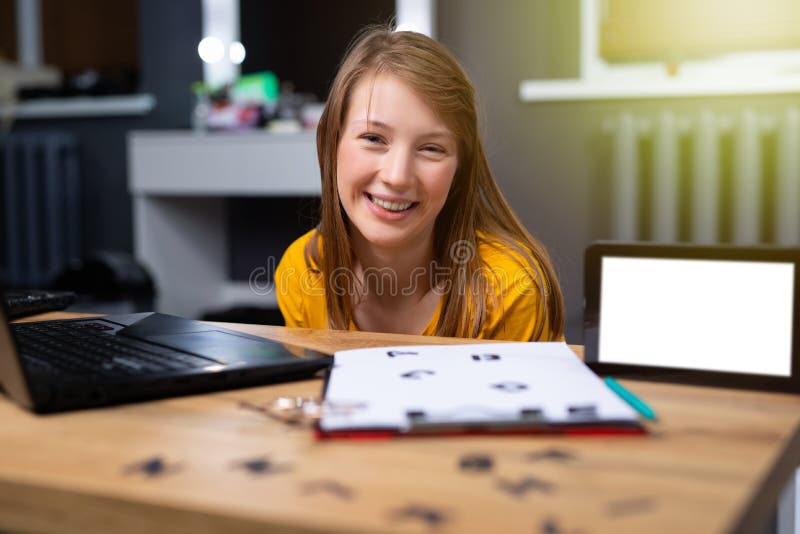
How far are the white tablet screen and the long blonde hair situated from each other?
474 millimetres

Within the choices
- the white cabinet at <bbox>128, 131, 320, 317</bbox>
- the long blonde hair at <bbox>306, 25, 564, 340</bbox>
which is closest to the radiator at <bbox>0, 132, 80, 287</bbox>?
the white cabinet at <bbox>128, 131, 320, 317</bbox>

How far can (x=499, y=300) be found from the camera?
1.12 metres

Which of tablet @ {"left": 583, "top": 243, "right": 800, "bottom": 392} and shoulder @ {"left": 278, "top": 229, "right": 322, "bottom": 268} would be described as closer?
tablet @ {"left": 583, "top": 243, "right": 800, "bottom": 392}

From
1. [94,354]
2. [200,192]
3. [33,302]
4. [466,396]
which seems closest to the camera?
[466,396]

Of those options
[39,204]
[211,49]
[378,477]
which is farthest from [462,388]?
[39,204]

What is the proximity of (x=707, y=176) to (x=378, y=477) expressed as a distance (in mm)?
2099

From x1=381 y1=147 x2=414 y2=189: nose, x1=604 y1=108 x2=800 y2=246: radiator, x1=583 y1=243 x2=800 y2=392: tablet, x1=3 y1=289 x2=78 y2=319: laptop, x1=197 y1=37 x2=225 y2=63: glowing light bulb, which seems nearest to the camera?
x1=583 y1=243 x2=800 y2=392: tablet

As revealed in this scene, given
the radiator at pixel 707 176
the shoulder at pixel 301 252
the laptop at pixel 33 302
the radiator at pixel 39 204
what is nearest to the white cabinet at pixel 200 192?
the radiator at pixel 39 204

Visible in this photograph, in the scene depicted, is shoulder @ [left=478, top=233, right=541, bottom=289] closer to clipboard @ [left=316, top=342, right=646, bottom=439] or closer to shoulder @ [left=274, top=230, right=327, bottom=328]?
shoulder @ [left=274, top=230, right=327, bottom=328]

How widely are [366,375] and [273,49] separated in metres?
2.62

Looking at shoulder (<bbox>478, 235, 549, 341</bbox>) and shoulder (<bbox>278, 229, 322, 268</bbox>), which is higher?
shoulder (<bbox>278, 229, 322, 268</bbox>)

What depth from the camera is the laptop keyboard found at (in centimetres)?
59

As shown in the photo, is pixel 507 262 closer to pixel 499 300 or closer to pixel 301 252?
pixel 499 300

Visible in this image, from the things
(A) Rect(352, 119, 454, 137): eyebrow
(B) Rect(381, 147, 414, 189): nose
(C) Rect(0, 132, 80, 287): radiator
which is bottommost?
(C) Rect(0, 132, 80, 287): radiator
